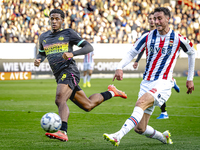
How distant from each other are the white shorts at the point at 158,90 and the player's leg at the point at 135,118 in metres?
0.10

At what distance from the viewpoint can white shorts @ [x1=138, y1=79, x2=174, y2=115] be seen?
473cm

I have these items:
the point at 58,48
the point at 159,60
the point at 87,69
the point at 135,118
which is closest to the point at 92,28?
the point at 87,69

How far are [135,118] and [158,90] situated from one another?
0.61 metres

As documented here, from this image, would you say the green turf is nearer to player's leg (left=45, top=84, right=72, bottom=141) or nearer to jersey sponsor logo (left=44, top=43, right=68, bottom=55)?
player's leg (left=45, top=84, right=72, bottom=141)

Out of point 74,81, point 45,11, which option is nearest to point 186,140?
point 74,81

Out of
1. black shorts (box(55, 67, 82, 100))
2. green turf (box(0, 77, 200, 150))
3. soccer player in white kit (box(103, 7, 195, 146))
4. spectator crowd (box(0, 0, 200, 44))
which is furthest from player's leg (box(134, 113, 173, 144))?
spectator crowd (box(0, 0, 200, 44))

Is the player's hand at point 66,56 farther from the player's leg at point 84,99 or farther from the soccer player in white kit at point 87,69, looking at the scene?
the soccer player in white kit at point 87,69

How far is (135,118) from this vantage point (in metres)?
4.40

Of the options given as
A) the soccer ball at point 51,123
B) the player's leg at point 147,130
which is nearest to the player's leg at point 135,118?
the player's leg at point 147,130

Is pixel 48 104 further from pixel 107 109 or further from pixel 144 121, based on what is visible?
pixel 144 121

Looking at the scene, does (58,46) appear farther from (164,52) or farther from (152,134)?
(152,134)

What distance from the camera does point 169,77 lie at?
196 inches

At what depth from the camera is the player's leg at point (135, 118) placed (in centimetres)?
411

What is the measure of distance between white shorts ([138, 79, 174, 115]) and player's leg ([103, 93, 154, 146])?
0.10 meters
